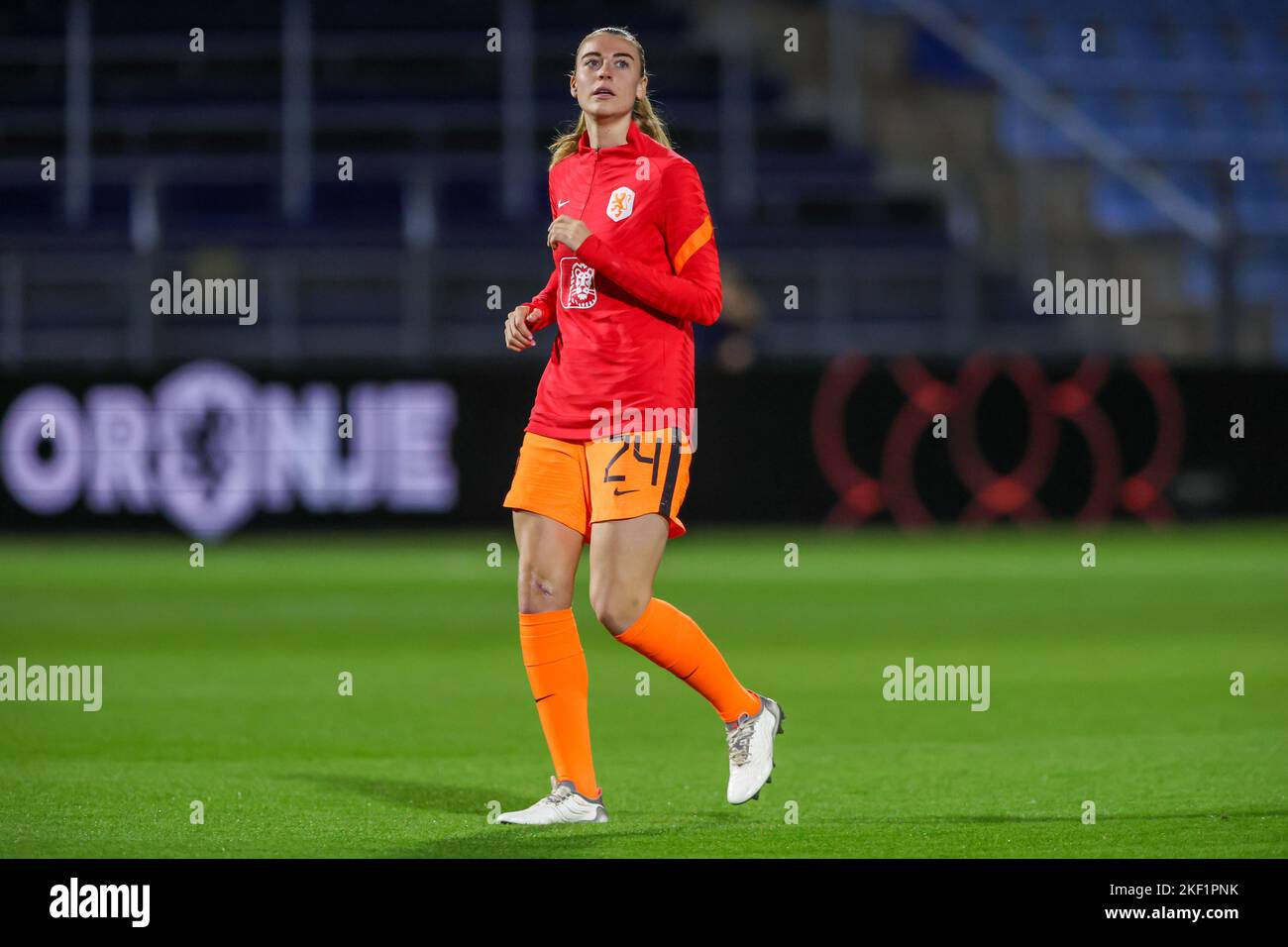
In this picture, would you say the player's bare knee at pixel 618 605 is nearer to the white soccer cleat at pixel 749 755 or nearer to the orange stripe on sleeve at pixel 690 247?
the white soccer cleat at pixel 749 755

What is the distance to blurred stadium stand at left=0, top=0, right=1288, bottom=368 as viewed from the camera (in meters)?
18.8

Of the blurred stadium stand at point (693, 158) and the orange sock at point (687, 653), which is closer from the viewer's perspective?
the orange sock at point (687, 653)

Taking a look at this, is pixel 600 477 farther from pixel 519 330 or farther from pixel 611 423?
pixel 519 330

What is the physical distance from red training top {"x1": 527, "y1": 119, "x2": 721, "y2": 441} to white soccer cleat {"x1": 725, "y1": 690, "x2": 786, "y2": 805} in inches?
34.7

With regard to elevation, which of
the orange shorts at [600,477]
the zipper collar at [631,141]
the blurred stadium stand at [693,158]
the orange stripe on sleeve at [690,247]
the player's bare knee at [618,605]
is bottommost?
the player's bare knee at [618,605]

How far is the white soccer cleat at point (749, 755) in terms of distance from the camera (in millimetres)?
5648

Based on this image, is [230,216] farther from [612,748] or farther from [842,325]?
[612,748]

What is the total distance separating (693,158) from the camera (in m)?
20.7

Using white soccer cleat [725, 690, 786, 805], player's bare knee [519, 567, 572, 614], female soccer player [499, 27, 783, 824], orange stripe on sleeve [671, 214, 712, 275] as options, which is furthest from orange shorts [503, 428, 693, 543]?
white soccer cleat [725, 690, 786, 805]

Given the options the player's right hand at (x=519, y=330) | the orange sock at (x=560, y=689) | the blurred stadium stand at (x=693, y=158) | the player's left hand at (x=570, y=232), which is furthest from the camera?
the blurred stadium stand at (x=693, y=158)

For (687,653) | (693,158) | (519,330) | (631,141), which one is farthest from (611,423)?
(693,158)

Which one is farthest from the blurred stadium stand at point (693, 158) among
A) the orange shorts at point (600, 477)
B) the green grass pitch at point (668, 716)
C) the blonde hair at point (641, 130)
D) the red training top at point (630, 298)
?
the orange shorts at point (600, 477)
